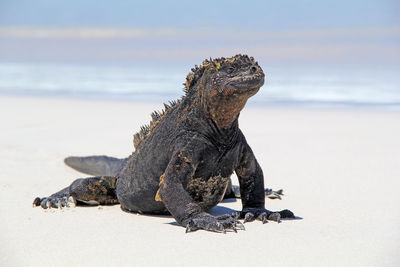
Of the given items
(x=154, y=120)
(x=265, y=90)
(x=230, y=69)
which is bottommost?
(x=154, y=120)

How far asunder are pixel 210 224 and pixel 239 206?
256cm

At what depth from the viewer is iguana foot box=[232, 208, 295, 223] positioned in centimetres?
784

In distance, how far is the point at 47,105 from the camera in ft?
87.4

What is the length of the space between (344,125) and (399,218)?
38.9ft

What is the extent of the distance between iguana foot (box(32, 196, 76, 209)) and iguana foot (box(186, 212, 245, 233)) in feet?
9.12

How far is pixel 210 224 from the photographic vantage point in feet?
23.2

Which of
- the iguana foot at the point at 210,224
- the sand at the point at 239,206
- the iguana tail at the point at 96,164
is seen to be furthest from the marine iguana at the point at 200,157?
the iguana tail at the point at 96,164

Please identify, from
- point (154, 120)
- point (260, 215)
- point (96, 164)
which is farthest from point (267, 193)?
point (96, 164)

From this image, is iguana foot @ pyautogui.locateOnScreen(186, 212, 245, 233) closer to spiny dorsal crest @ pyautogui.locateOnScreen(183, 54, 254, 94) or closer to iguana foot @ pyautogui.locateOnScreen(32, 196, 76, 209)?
spiny dorsal crest @ pyautogui.locateOnScreen(183, 54, 254, 94)

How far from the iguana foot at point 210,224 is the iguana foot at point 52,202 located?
2.78 meters

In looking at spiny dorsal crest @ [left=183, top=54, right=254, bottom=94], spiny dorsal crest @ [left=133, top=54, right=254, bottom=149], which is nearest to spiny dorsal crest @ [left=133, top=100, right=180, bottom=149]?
spiny dorsal crest @ [left=133, top=54, right=254, bottom=149]

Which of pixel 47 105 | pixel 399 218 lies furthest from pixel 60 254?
pixel 47 105

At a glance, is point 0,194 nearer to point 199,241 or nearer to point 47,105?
point 199,241

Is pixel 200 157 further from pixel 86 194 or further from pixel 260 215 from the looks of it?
pixel 86 194
